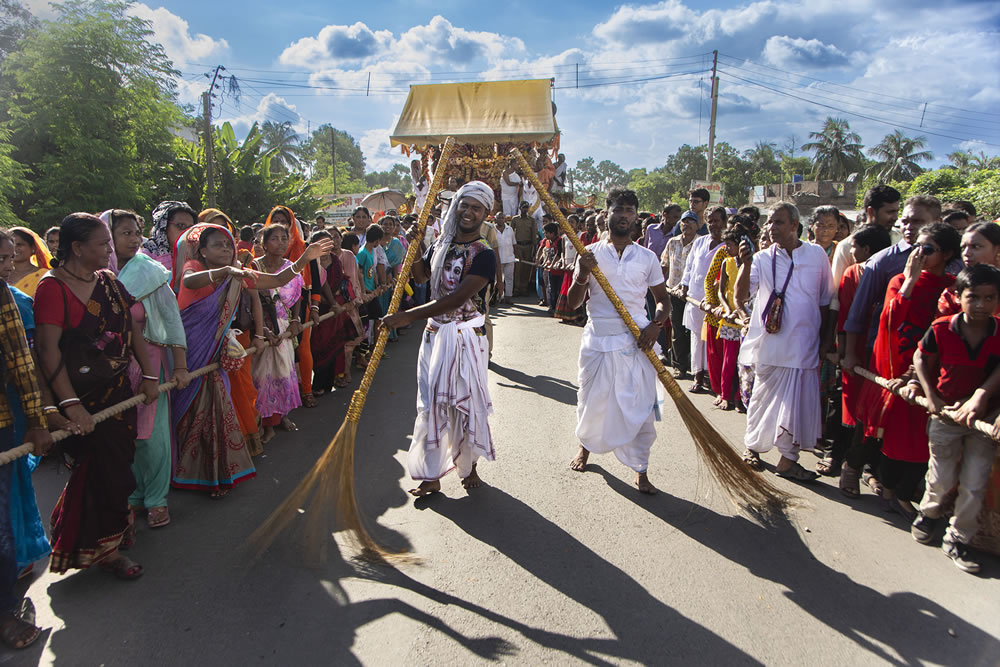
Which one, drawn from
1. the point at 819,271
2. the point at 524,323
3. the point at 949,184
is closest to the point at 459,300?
the point at 819,271

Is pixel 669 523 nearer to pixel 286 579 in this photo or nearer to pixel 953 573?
pixel 953 573

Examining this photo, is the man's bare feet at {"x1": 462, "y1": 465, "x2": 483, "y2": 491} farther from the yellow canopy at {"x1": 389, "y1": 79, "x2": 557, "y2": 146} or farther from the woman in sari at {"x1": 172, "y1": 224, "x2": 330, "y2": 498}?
the yellow canopy at {"x1": 389, "y1": 79, "x2": 557, "y2": 146}

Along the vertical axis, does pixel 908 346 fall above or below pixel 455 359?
above

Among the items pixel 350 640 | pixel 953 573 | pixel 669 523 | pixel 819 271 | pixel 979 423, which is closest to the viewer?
pixel 350 640

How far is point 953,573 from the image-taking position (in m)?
3.11

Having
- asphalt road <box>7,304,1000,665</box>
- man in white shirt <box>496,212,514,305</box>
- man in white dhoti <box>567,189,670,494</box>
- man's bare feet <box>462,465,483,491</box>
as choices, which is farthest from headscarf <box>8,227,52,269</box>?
man in white shirt <box>496,212,514,305</box>

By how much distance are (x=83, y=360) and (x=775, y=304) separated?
4281 millimetres

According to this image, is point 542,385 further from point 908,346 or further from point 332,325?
point 908,346

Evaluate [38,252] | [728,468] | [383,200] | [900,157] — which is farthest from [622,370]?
[900,157]

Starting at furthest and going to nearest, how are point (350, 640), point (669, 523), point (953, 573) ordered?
point (669, 523), point (953, 573), point (350, 640)

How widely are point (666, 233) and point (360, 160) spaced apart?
94.0m

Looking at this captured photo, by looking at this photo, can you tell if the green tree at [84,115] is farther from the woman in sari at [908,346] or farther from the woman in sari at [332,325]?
the woman in sari at [908,346]

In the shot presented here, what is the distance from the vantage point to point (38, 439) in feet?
8.56

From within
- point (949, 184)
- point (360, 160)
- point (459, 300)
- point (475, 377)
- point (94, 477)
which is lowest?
point (94, 477)
